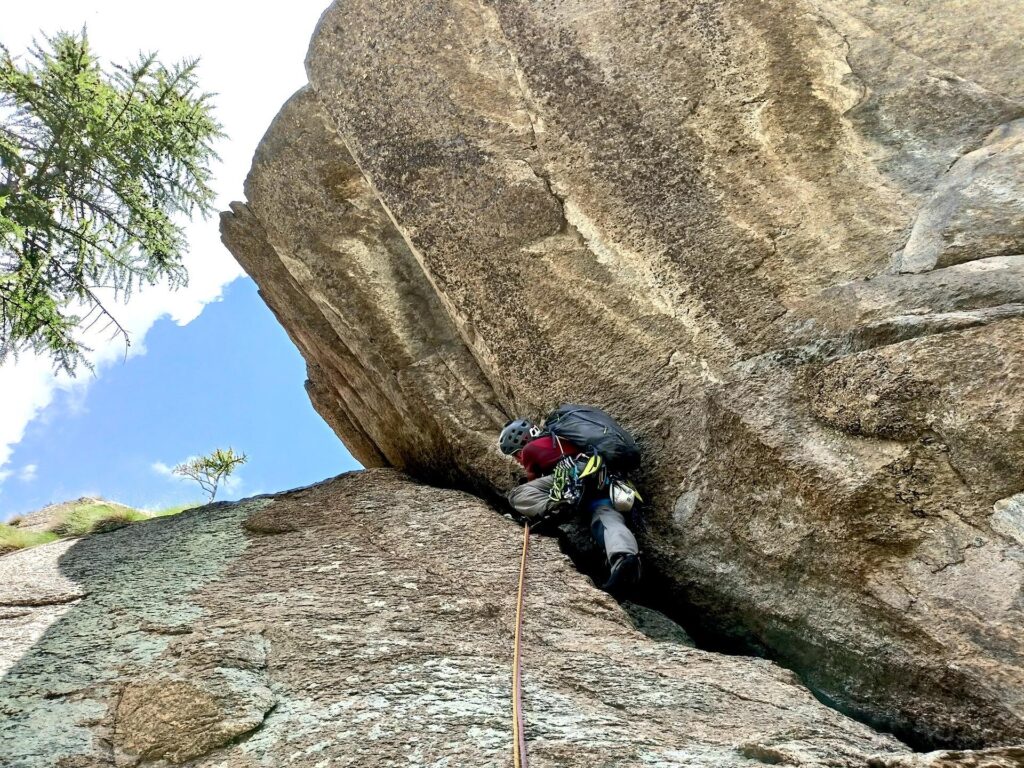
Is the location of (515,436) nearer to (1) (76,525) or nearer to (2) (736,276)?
(2) (736,276)

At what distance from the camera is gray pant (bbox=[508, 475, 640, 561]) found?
22.1 ft

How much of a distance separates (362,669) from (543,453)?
10.2 feet

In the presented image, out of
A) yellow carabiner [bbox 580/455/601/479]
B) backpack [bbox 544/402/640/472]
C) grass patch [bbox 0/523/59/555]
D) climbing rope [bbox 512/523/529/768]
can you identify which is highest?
grass patch [bbox 0/523/59/555]

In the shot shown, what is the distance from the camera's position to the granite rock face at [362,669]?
4.02 metres

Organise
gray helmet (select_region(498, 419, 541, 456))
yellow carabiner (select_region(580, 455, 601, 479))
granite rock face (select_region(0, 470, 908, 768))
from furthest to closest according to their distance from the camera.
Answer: gray helmet (select_region(498, 419, 541, 456)) < yellow carabiner (select_region(580, 455, 601, 479)) < granite rock face (select_region(0, 470, 908, 768))

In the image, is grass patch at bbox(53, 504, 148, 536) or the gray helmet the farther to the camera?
grass patch at bbox(53, 504, 148, 536)

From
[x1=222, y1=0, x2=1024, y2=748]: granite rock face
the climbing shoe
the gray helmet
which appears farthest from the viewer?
the gray helmet

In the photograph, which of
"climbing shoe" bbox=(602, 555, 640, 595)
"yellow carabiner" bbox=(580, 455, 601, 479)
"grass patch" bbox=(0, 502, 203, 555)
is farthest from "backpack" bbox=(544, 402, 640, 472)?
"grass patch" bbox=(0, 502, 203, 555)

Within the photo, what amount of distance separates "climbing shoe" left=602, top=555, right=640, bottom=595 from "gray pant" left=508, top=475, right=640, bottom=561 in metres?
0.05

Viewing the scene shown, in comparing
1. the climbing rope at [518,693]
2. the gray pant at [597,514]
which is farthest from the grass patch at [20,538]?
the climbing rope at [518,693]

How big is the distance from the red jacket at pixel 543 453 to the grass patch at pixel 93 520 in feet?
16.2

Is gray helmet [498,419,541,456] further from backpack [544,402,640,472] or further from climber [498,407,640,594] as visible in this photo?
backpack [544,402,640,472]

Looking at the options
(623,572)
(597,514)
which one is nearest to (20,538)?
(597,514)

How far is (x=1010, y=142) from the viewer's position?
6.47 metres
